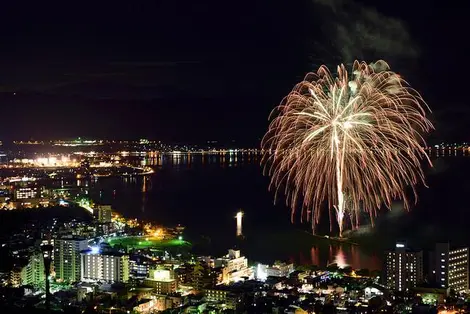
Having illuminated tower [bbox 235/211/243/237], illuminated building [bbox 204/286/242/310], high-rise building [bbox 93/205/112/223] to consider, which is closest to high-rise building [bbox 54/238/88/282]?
illuminated building [bbox 204/286/242/310]

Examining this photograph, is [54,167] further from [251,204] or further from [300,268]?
[300,268]

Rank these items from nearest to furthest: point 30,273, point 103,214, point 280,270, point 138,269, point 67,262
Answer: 1. point 30,273
2. point 280,270
3. point 138,269
4. point 67,262
5. point 103,214

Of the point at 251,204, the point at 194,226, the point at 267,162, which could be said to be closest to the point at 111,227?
the point at 194,226

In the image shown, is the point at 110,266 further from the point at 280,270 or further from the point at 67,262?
the point at 280,270

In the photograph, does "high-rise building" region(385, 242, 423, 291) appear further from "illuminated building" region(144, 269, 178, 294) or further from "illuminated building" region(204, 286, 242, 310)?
"illuminated building" region(144, 269, 178, 294)

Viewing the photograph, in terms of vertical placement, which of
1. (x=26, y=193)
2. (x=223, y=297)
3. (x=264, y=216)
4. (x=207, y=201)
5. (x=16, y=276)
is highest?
(x=26, y=193)

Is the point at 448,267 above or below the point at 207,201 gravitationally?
below

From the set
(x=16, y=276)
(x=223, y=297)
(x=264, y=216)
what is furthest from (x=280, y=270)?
(x=264, y=216)
